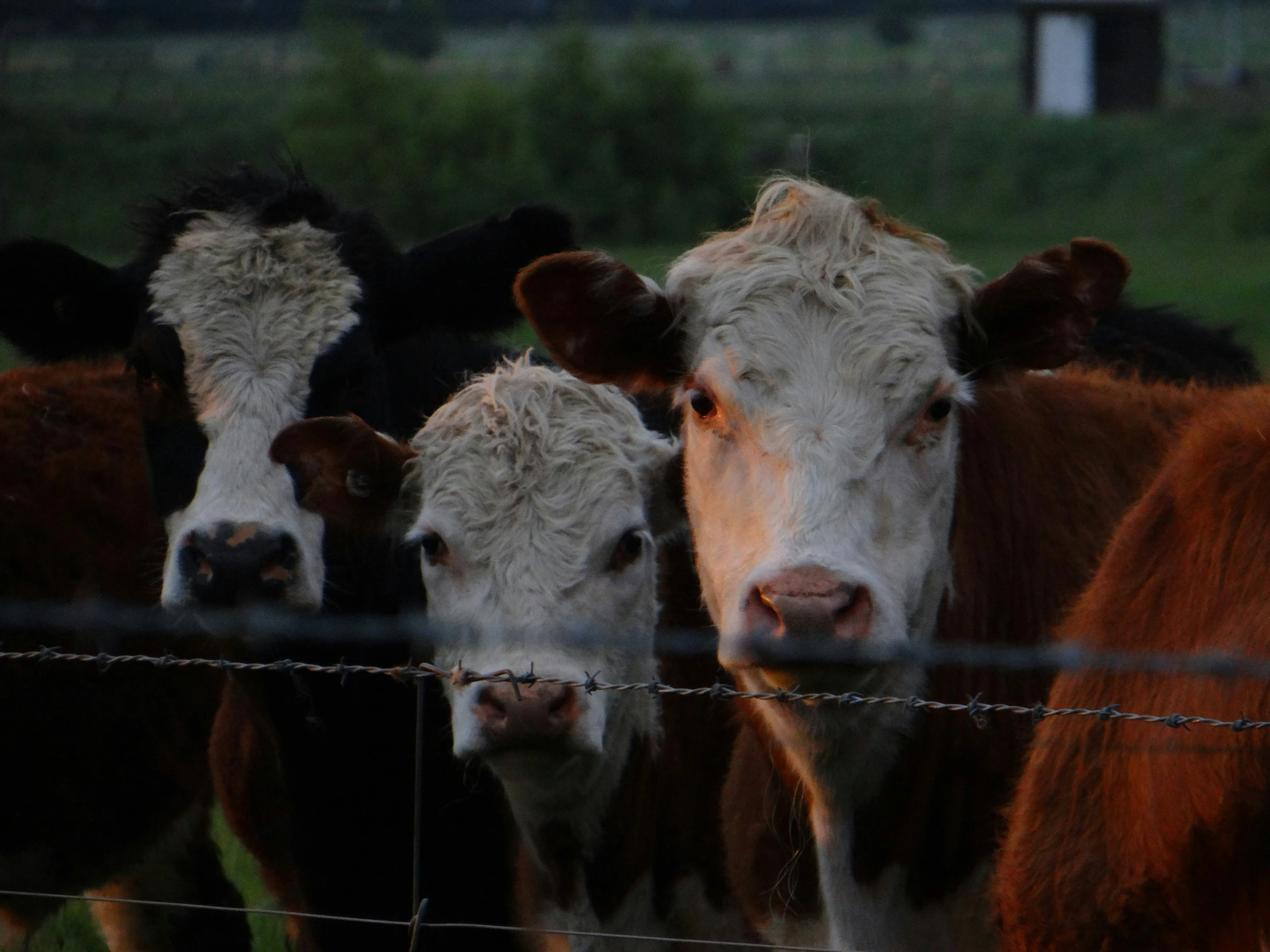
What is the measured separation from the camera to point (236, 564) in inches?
163

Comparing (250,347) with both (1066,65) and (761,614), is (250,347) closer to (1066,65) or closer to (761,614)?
(761,614)

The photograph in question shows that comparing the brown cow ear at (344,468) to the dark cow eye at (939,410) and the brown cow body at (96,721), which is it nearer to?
the brown cow body at (96,721)

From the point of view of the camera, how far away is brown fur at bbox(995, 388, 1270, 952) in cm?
242

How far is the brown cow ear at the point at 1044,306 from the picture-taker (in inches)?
147

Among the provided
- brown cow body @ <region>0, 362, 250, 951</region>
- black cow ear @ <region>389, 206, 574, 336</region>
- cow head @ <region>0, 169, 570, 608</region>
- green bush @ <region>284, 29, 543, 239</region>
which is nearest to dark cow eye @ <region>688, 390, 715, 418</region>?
cow head @ <region>0, 169, 570, 608</region>

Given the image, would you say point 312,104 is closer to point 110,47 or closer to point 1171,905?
point 110,47

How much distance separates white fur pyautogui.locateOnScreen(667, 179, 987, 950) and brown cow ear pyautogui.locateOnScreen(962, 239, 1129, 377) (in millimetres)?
89

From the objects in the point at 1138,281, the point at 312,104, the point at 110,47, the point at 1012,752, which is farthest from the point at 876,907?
the point at 110,47

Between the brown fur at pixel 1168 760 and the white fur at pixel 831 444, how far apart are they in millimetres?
478

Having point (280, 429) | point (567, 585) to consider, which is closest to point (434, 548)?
point (567, 585)

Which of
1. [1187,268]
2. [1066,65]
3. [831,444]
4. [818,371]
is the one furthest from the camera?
[1066,65]

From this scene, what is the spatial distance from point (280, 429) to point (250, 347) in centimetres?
29

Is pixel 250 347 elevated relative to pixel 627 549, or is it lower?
elevated

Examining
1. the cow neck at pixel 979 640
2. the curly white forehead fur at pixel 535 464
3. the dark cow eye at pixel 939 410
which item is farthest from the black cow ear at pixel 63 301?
the dark cow eye at pixel 939 410
